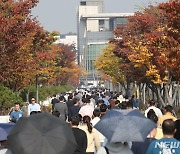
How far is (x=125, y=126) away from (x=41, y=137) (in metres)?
1.72

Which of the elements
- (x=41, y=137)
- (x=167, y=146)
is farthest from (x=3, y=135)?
(x=167, y=146)

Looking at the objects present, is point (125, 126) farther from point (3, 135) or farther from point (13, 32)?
point (13, 32)

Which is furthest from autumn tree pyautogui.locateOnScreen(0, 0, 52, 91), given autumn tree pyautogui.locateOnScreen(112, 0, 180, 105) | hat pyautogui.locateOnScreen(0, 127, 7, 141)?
hat pyautogui.locateOnScreen(0, 127, 7, 141)

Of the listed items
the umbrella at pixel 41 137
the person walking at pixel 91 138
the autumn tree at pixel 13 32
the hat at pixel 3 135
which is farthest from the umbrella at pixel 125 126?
the autumn tree at pixel 13 32

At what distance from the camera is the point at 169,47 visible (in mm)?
29922

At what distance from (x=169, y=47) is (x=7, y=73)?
7.35 metres

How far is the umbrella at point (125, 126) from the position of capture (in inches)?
388

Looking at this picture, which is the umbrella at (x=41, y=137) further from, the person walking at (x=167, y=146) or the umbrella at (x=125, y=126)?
the person walking at (x=167, y=146)

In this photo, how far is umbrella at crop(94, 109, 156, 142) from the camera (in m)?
9.84

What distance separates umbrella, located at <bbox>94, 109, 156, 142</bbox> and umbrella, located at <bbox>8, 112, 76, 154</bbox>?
2.95 feet

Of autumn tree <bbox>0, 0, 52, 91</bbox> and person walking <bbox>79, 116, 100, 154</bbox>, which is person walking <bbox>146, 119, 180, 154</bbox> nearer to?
person walking <bbox>79, 116, 100, 154</bbox>

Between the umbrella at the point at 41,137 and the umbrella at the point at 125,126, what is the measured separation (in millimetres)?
898

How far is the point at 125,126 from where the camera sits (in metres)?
10.1

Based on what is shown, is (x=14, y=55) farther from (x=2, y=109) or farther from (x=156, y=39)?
(x=156, y=39)
